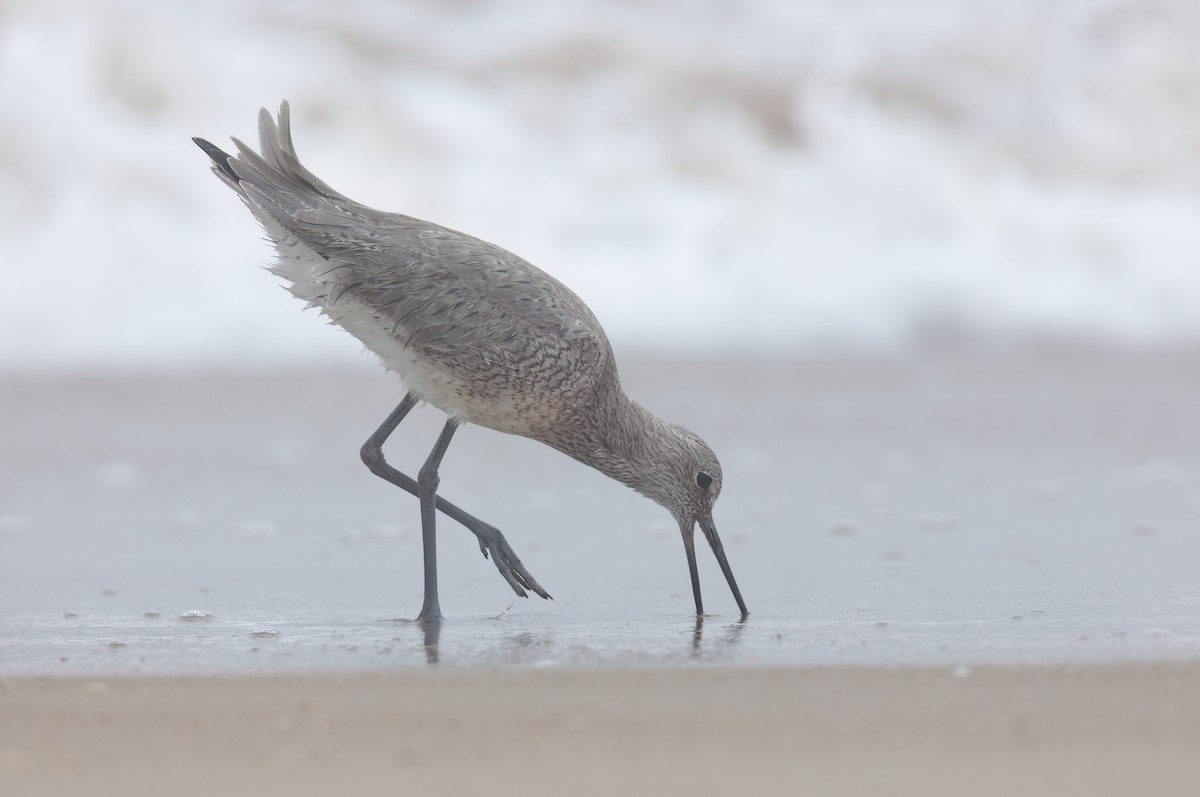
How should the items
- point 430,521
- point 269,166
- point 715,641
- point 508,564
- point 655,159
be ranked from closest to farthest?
point 715,641 → point 508,564 → point 430,521 → point 269,166 → point 655,159

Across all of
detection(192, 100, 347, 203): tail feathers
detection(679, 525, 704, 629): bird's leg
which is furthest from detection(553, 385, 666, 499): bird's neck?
detection(192, 100, 347, 203): tail feathers

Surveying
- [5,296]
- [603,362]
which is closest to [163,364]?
[5,296]

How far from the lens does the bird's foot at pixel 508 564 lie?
177 inches

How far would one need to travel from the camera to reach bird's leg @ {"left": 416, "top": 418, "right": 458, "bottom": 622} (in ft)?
14.2

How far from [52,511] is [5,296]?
14.0 feet

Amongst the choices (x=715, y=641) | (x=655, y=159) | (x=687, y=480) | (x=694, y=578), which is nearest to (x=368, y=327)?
(x=687, y=480)

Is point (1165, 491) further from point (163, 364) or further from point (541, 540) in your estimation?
point (163, 364)

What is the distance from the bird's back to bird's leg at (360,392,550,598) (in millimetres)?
298

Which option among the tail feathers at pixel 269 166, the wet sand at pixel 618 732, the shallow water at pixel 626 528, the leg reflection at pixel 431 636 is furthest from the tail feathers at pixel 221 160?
the wet sand at pixel 618 732

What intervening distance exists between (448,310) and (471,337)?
118 mm

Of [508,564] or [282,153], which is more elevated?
[282,153]

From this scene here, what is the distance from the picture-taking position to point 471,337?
14.9 feet

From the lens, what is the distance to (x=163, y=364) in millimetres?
8688

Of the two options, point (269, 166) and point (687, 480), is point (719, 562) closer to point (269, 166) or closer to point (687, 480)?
point (687, 480)
